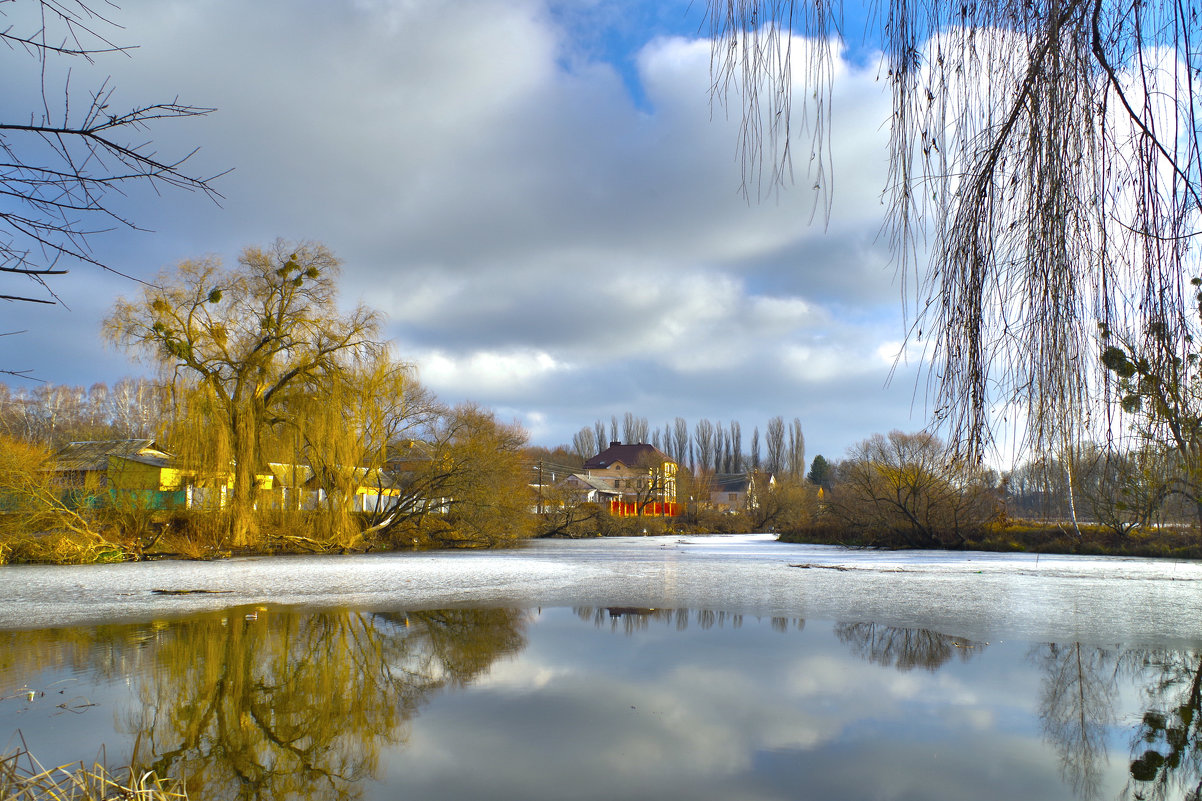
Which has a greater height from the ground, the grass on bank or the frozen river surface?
the grass on bank

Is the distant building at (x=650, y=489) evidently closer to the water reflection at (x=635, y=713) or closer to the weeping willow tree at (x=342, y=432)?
the weeping willow tree at (x=342, y=432)

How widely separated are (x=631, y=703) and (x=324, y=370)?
62.5 feet

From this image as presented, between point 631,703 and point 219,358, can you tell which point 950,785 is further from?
point 219,358

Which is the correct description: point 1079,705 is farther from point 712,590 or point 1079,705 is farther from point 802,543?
point 802,543

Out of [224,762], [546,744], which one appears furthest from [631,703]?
[224,762]

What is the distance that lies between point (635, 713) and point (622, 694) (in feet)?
1.39

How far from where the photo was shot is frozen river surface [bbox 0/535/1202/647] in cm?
784

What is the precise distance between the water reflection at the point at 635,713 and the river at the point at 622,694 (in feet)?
0.06

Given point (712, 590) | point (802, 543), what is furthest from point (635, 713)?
point (802, 543)

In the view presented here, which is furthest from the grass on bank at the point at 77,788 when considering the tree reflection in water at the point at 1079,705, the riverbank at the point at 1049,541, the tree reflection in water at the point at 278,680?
the riverbank at the point at 1049,541

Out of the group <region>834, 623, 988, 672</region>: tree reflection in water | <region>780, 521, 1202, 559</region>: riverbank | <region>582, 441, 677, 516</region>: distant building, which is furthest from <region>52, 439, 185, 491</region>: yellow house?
<region>582, 441, 677, 516</region>: distant building

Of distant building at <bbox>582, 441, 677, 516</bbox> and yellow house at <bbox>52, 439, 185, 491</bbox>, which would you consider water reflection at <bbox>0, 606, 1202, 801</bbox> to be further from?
distant building at <bbox>582, 441, 677, 516</bbox>

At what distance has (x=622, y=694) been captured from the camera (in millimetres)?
4746

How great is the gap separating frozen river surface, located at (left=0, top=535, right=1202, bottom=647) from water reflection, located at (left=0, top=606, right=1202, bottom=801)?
4.58ft
